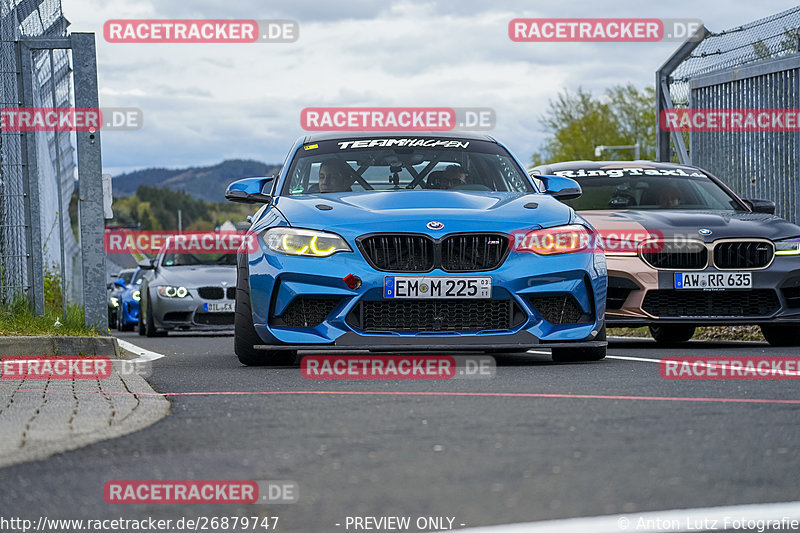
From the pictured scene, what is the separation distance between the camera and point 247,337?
7.97 metres

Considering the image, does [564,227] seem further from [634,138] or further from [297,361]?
[634,138]

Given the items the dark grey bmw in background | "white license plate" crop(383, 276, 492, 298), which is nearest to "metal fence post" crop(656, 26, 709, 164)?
the dark grey bmw in background

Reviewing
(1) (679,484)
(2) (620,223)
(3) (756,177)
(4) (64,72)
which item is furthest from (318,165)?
(4) (64,72)

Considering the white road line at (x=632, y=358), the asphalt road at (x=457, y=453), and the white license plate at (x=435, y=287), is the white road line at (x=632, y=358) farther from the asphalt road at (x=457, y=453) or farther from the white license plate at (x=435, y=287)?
the asphalt road at (x=457, y=453)

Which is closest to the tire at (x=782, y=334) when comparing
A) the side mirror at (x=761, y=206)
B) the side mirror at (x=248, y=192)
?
the side mirror at (x=761, y=206)

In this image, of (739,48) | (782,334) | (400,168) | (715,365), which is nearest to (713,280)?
(782,334)

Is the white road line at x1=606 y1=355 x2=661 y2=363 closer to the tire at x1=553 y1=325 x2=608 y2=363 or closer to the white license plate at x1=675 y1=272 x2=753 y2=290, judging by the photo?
the tire at x1=553 y1=325 x2=608 y2=363

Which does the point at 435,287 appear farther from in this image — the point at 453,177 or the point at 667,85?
→ the point at 667,85

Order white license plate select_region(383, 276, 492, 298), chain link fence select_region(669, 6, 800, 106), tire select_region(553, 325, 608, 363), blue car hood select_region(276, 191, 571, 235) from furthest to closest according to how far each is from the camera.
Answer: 1. chain link fence select_region(669, 6, 800, 106)
2. tire select_region(553, 325, 608, 363)
3. blue car hood select_region(276, 191, 571, 235)
4. white license plate select_region(383, 276, 492, 298)

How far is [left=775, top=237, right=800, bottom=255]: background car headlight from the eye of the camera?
10.0 meters

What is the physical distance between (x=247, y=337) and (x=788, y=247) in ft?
14.5

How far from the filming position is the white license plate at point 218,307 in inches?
666

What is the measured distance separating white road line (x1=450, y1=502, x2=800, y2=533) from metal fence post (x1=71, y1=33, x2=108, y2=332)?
8.32 m

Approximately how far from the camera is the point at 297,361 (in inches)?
344
